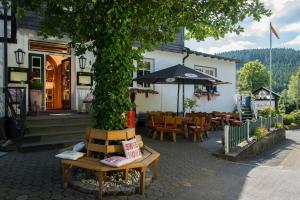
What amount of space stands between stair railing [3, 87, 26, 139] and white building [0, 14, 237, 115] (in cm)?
43

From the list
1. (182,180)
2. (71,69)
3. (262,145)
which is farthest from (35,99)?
(262,145)

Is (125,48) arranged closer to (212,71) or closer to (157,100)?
(157,100)

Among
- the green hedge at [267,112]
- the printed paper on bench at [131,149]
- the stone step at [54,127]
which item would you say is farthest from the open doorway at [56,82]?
the green hedge at [267,112]

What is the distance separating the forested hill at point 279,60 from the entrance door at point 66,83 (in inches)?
4272

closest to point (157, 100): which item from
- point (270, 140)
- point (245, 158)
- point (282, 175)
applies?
point (270, 140)

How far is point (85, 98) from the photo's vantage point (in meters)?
11.4

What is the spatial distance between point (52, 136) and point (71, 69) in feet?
12.1

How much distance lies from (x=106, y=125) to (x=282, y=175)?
161 inches

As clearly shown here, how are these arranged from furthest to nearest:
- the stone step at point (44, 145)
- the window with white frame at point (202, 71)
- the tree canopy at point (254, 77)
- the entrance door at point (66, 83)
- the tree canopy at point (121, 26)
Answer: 1. the tree canopy at point (254, 77)
2. the window with white frame at point (202, 71)
3. the entrance door at point (66, 83)
4. the stone step at point (44, 145)
5. the tree canopy at point (121, 26)

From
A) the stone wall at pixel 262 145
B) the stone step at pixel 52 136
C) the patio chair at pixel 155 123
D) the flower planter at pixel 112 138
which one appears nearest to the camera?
the flower planter at pixel 112 138

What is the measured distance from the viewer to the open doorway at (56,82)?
12.8 meters

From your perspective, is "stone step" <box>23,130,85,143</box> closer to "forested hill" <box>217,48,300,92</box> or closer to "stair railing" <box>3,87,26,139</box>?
"stair railing" <box>3,87,26,139</box>

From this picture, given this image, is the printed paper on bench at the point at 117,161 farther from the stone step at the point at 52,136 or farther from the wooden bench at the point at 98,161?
the stone step at the point at 52,136

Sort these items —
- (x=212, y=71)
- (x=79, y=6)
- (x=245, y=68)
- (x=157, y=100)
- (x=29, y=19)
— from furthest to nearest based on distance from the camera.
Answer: (x=245, y=68) → (x=212, y=71) → (x=157, y=100) → (x=29, y=19) → (x=79, y=6)
